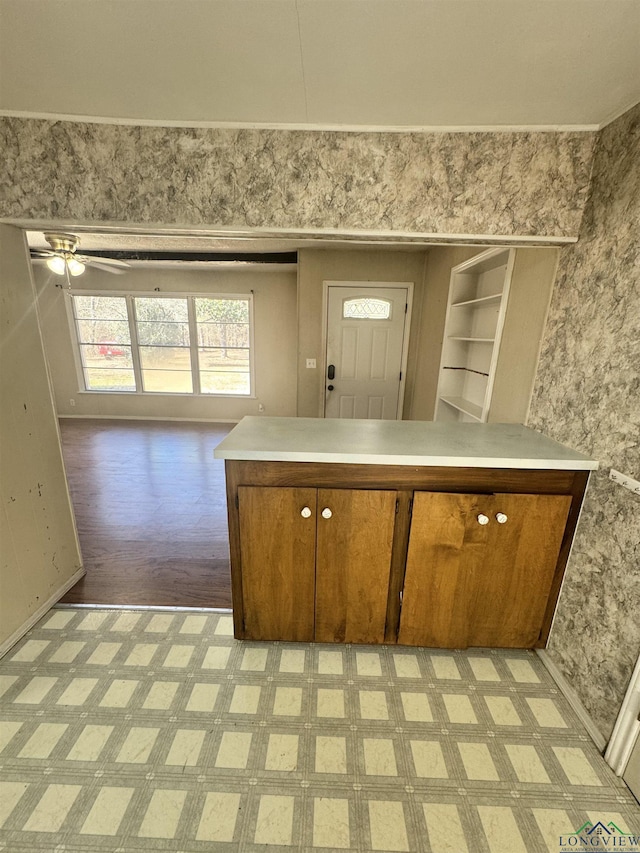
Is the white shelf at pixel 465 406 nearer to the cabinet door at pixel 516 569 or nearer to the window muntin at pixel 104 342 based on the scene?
the cabinet door at pixel 516 569

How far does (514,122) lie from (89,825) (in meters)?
2.86

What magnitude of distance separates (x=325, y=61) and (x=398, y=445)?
1346 mm

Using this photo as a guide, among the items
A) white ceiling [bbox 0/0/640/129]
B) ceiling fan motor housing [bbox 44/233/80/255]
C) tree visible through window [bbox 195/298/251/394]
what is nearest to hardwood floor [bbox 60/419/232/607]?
tree visible through window [bbox 195/298/251/394]

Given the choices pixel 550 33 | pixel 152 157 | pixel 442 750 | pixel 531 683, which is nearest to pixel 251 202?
pixel 152 157

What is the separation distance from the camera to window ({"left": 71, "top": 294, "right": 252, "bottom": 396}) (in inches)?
213

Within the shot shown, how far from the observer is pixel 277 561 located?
152cm

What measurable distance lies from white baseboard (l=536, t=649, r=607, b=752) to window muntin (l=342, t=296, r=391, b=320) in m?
3.40

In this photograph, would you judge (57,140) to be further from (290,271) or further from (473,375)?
(290,271)

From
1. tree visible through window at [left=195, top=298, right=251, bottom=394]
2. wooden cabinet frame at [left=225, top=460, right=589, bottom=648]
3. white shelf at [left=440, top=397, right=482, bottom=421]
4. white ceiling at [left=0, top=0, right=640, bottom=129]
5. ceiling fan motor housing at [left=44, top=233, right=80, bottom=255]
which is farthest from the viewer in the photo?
tree visible through window at [left=195, top=298, right=251, bottom=394]

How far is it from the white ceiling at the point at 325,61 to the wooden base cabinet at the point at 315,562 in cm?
147

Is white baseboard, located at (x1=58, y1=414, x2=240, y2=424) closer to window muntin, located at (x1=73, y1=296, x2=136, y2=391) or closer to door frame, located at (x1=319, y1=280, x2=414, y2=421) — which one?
window muntin, located at (x1=73, y1=296, x2=136, y2=391)

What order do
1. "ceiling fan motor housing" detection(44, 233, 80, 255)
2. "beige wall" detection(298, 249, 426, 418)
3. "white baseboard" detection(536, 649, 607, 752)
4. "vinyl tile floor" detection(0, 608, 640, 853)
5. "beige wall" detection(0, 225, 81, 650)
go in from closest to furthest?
"vinyl tile floor" detection(0, 608, 640, 853)
"white baseboard" detection(536, 649, 607, 752)
"beige wall" detection(0, 225, 81, 650)
"ceiling fan motor housing" detection(44, 233, 80, 255)
"beige wall" detection(298, 249, 426, 418)

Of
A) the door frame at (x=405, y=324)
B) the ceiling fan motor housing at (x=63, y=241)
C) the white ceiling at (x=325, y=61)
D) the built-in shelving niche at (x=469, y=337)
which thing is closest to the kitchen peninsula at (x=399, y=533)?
the built-in shelving niche at (x=469, y=337)

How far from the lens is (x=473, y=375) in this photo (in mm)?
2863
